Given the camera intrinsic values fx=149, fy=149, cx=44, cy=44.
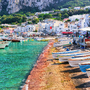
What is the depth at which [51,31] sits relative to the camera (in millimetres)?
77375

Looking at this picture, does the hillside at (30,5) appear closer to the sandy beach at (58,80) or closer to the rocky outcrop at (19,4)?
the rocky outcrop at (19,4)

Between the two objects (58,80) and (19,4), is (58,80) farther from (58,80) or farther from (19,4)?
(19,4)

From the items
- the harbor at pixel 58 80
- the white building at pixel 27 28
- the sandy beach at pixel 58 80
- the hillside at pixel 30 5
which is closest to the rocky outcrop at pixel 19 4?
the hillside at pixel 30 5

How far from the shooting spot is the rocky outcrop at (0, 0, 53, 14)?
15575 centimetres

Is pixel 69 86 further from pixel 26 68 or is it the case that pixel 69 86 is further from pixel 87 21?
pixel 87 21

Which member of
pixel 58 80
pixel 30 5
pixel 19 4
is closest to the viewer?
pixel 58 80

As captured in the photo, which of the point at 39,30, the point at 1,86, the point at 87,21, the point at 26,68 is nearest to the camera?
the point at 1,86

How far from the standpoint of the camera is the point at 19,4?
516ft

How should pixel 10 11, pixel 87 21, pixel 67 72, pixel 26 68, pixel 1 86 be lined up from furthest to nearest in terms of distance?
1. pixel 10 11
2. pixel 87 21
3. pixel 26 68
4. pixel 67 72
5. pixel 1 86

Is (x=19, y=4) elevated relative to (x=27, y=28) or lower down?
elevated

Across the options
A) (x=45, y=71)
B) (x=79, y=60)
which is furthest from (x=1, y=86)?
(x=79, y=60)

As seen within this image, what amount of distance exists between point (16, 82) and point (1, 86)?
4.23 feet

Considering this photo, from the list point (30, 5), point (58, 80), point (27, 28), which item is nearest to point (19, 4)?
point (30, 5)

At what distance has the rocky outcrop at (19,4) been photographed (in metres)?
156
